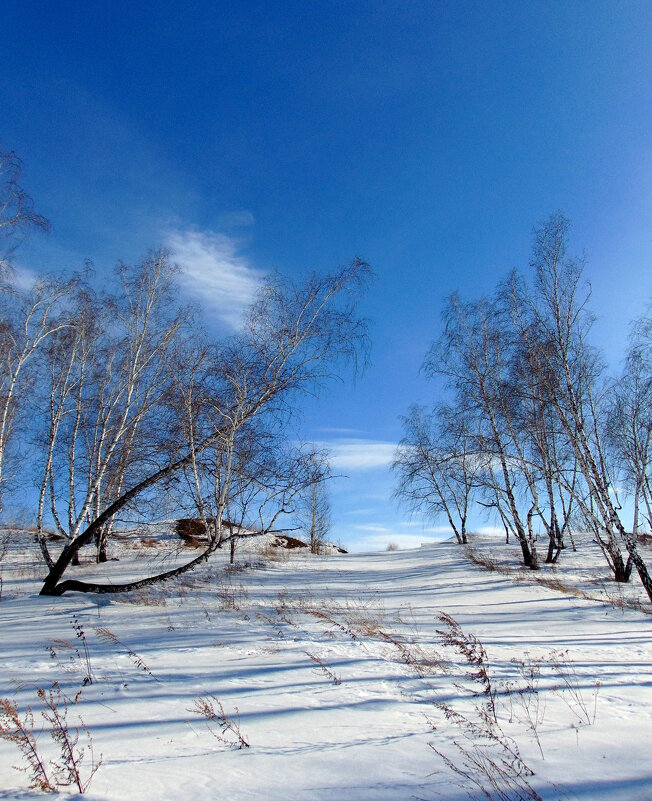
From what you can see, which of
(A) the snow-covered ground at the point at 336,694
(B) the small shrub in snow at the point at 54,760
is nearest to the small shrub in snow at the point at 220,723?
(A) the snow-covered ground at the point at 336,694

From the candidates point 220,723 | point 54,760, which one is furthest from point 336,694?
point 54,760

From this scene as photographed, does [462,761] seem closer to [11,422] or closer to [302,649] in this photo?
[302,649]

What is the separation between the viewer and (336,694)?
416 cm

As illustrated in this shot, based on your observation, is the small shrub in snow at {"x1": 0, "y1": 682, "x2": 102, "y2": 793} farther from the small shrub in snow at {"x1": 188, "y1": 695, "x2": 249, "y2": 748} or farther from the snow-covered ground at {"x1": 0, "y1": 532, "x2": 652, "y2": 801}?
the small shrub in snow at {"x1": 188, "y1": 695, "x2": 249, "y2": 748}

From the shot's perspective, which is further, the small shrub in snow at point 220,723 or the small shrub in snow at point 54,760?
the small shrub in snow at point 220,723

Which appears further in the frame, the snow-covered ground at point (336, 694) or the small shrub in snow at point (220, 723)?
the small shrub in snow at point (220, 723)

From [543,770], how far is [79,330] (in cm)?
1211

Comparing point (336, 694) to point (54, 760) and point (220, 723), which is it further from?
point (54, 760)

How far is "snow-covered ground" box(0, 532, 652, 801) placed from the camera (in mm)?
2604

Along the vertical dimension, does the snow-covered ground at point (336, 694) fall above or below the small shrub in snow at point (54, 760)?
below

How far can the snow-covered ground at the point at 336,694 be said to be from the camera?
8.54 feet

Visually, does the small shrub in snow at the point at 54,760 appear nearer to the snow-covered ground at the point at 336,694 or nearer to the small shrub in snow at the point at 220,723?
the snow-covered ground at the point at 336,694

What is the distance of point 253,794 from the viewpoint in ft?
8.13

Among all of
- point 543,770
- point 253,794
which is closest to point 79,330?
point 253,794
